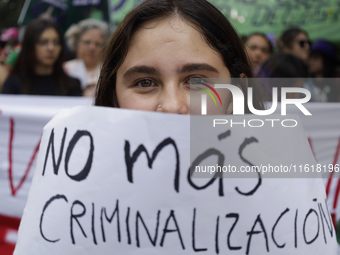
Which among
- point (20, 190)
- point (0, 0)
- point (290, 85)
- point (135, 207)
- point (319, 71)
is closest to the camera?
point (135, 207)

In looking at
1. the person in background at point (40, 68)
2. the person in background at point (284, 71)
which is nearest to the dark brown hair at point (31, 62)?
the person in background at point (40, 68)

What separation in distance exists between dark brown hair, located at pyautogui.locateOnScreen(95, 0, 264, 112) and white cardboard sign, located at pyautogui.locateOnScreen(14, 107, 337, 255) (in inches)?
15.7

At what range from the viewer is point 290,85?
294 cm

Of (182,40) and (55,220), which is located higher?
(182,40)

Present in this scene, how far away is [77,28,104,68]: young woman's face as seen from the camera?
12.7ft

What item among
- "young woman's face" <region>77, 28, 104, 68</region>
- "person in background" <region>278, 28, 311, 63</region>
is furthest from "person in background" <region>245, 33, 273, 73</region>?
"young woman's face" <region>77, 28, 104, 68</region>

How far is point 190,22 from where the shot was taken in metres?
1.22

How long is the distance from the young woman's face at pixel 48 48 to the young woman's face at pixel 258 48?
198 cm

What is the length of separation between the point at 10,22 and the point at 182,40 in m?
18.0

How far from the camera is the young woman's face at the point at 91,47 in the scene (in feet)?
12.7

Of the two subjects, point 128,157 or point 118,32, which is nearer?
point 128,157

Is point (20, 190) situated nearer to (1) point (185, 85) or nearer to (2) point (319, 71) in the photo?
(1) point (185, 85)

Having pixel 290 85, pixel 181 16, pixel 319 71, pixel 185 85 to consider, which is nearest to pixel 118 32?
pixel 181 16

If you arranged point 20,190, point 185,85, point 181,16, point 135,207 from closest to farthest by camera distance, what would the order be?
point 135,207, point 185,85, point 181,16, point 20,190
